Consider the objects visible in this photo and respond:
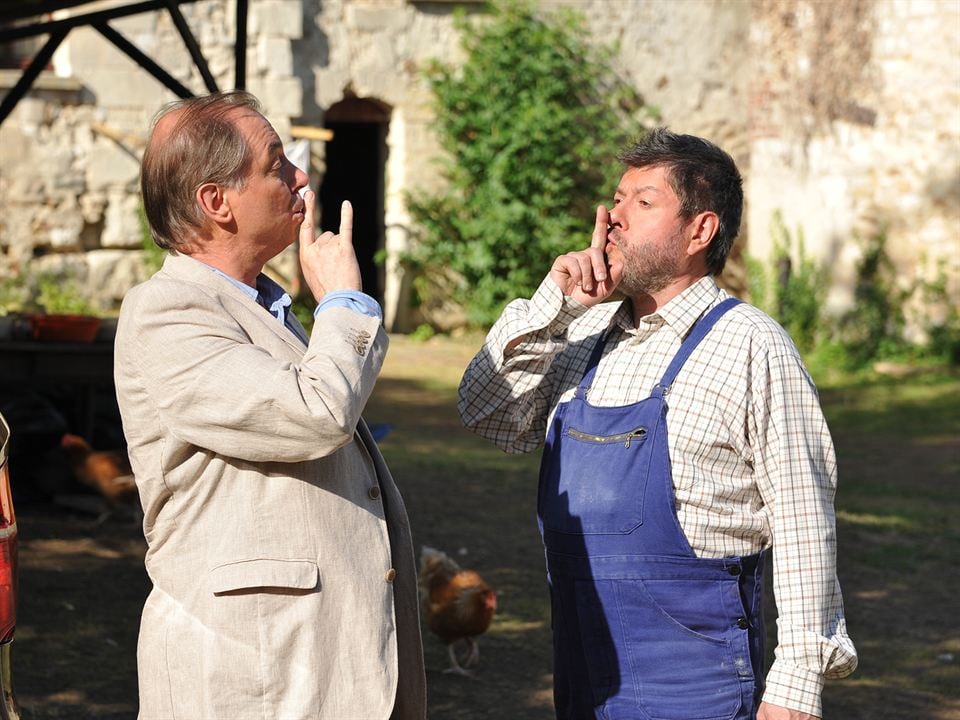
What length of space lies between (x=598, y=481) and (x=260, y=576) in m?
0.74

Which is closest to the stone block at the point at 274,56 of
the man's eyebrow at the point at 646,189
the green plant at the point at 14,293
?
the green plant at the point at 14,293

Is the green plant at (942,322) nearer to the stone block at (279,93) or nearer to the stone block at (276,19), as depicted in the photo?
the stone block at (279,93)

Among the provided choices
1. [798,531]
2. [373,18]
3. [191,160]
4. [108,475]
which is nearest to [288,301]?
[191,160]

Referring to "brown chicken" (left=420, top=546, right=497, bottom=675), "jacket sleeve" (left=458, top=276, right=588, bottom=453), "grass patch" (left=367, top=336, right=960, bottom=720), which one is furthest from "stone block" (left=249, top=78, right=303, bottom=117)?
"jacket sleeve" (left=458, top=276, right=588, bottom=453)

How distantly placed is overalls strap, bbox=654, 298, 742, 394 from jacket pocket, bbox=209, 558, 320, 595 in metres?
0.82

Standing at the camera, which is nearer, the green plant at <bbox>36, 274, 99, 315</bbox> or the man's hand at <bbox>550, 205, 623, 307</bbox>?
the man's hand at <bbox>550, 205, 623, 307</bbox>

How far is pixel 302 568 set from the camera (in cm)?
198

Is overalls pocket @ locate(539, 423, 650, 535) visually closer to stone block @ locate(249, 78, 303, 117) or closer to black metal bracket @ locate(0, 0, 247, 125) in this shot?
black metal bracket @ locate(0, 0, 247, 125)

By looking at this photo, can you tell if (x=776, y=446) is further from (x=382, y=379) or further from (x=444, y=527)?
(x=382, y=379)

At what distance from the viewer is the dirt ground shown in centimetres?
442

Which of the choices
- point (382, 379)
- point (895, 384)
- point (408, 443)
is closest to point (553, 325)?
point (408, 443)

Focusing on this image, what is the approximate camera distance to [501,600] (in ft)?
18.2

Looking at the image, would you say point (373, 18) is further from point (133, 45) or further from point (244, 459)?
point (244, 459)

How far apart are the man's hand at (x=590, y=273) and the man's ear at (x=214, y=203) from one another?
69 cm
